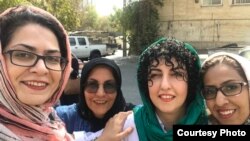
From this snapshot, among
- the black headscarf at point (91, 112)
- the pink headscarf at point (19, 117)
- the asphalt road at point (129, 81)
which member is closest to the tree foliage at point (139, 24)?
the asphalt road at point (129, 81)

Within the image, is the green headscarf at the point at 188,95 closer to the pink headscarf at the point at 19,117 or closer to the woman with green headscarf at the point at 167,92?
the woman with green headscarf at the point at 167,92

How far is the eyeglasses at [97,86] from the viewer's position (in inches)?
130

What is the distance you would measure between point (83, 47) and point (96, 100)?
2058cm

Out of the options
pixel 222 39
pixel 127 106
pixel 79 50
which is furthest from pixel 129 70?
pixel 127 106

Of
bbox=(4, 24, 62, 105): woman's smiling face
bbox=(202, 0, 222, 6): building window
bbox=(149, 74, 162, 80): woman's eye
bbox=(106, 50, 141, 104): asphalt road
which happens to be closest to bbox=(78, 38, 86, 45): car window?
bbox=(106, 50, 141, 104): asphalt road

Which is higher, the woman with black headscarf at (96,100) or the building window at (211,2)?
the building window at (211,2)

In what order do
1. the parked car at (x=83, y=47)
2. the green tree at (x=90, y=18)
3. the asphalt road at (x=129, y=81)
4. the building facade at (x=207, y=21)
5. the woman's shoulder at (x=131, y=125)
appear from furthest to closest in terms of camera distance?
the green tree at (x=90, y=18)
the building facade at (x=207, y=21)
the parked car at (x=83, y=47)
the asphalt road at (x=129, y=81)
the woman's shoulder at (x=131, y=125)

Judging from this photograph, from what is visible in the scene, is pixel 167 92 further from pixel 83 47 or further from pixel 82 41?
pixel 82 41

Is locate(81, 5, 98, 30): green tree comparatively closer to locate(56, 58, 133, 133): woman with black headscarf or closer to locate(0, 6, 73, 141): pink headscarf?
locate(56, 58, 133, 133): woman with black headscarf

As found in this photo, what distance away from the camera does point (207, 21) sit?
25172mm

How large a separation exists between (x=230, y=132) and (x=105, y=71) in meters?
1.30

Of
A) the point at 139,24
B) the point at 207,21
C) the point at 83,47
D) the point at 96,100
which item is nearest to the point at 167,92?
the point at 96,100

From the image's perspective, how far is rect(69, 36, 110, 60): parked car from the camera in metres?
23.3

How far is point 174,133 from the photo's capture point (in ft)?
8.14
